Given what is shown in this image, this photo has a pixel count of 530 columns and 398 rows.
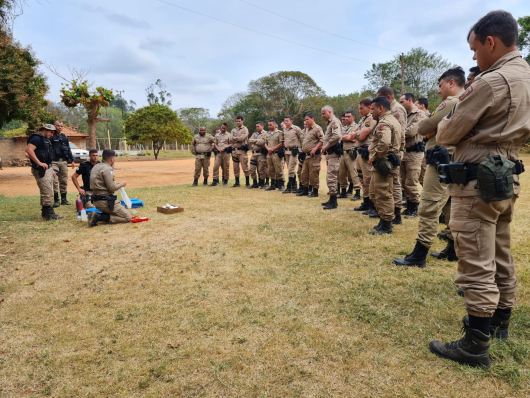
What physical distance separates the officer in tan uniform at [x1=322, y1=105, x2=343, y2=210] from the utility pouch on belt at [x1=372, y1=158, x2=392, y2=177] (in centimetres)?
251

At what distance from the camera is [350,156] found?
8.25 meters

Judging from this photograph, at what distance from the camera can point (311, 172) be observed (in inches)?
336

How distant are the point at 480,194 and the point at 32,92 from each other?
1740cm

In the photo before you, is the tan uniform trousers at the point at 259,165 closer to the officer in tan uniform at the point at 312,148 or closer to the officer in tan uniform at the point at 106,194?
the officer in tan uniform at the point at 312,148

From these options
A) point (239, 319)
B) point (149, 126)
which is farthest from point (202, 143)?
point (149, 126)

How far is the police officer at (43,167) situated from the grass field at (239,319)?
1.59m

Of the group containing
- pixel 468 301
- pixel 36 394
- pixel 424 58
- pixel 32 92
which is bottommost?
pixel 36 394

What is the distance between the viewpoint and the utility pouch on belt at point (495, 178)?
6.55ft

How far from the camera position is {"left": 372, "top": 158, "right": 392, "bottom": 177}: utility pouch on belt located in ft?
15.1

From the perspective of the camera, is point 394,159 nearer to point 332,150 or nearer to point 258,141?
point 332,150

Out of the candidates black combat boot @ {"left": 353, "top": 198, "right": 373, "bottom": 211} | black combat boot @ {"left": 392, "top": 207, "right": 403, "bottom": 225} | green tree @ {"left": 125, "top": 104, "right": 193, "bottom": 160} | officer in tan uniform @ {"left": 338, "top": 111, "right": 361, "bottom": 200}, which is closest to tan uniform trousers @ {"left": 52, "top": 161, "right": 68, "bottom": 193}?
officer in tan uniform @ {"left": 338, "top": 111, "right": 361, "bottom": 200}

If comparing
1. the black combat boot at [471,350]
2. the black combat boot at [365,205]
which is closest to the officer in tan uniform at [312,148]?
the black combat boot at [365,205]

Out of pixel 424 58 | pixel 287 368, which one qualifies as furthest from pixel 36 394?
pixel 424 58

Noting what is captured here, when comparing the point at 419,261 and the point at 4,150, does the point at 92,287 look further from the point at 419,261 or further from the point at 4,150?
the point at 4,150
